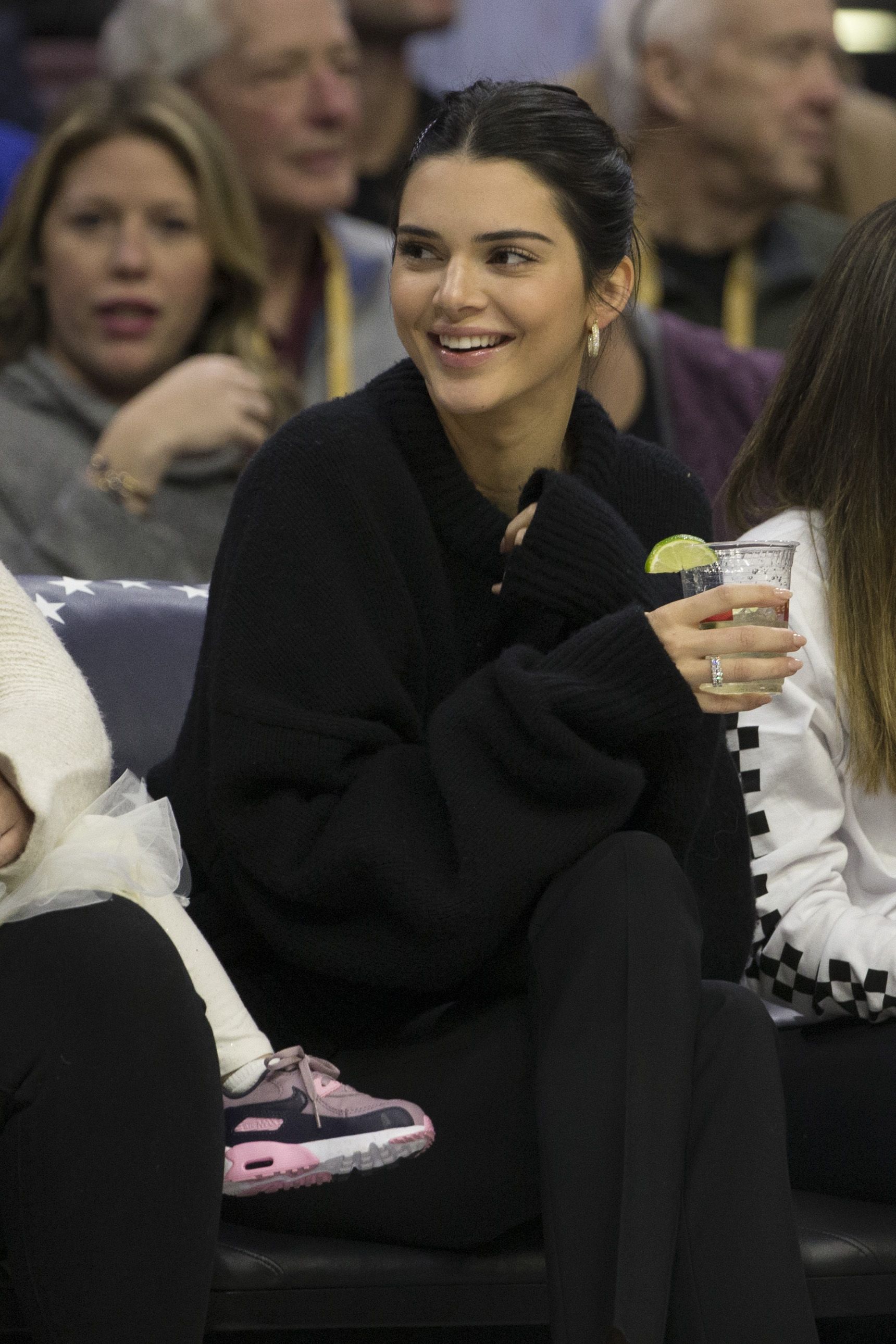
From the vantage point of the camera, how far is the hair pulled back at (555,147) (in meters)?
1.80

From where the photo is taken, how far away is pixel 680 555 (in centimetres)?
169

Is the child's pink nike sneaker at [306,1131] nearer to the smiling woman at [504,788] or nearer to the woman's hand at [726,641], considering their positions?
the smiling woman at [504,788]

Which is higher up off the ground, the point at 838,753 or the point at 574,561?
the point at 574,561

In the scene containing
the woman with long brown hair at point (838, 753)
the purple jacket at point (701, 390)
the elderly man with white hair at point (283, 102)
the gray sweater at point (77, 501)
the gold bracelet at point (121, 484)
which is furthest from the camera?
the elderly man with white hair at point (283, 102)

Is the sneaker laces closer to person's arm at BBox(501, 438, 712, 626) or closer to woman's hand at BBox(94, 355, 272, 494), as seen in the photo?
person's arm at BBox(501, 438, 712, 626)

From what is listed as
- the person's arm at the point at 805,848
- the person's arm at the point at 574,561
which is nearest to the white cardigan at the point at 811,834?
the person's arm at the point at 805,848

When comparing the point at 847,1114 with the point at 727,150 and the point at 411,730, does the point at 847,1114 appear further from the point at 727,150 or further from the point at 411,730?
the point at 727,150

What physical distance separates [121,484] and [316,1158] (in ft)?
4.97

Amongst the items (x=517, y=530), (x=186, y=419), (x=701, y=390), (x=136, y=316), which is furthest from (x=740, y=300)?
(x=517, y=530)

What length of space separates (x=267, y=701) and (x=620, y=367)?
1.69 metres

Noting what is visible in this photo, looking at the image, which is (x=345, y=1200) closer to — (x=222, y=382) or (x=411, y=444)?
(x=411, y=444)

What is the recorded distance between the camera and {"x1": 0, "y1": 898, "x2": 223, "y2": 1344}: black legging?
1.42 metres

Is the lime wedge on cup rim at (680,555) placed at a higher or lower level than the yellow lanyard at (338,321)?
lower

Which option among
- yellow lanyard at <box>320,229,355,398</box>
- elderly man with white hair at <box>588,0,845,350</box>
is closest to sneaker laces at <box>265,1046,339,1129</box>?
yellow lanyard at <box>320,229,355,398</box>
